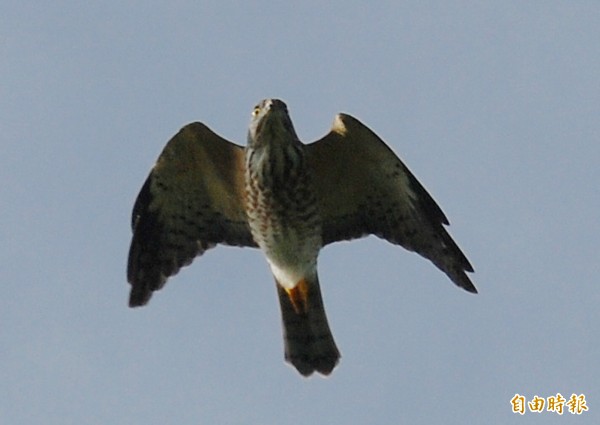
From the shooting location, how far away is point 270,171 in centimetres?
1085

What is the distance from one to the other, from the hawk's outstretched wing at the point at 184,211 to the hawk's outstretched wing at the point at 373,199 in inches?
28.5

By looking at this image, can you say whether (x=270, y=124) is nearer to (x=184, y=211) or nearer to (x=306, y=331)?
(x=184, y=211)

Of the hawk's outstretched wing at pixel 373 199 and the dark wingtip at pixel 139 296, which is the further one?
the dark wingtip at pixel 139 296

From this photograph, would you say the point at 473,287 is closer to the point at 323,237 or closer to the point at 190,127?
the point at 323,237

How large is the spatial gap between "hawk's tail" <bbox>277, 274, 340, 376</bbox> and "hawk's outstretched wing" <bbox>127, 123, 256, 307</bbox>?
2.03 ft

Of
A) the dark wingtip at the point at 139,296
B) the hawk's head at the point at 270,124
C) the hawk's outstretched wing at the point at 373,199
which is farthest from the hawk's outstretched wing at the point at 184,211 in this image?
the hawk's outstretched wing at the point at 373,199

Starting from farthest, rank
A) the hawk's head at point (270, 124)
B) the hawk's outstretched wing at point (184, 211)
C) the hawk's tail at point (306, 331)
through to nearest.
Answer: the hawk's tail at point (306, 331)
the hawk's outstretched wing at point (184, 211)
the hawk's head at point (270, 124)

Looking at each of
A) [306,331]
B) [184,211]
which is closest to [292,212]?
[184,211]

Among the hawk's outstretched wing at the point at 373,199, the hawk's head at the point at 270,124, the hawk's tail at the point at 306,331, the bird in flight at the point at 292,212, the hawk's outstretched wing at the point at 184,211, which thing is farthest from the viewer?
the hawk's tail at the point at 306,331

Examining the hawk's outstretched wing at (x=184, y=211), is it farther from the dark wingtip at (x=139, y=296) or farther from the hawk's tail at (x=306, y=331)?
the hawk's tail at (x=306, y=331)

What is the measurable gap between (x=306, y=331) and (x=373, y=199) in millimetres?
1280

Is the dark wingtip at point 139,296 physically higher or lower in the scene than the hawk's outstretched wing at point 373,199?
lower

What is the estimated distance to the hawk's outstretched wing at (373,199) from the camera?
11297 millimetres

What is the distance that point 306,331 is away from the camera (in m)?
11.8
